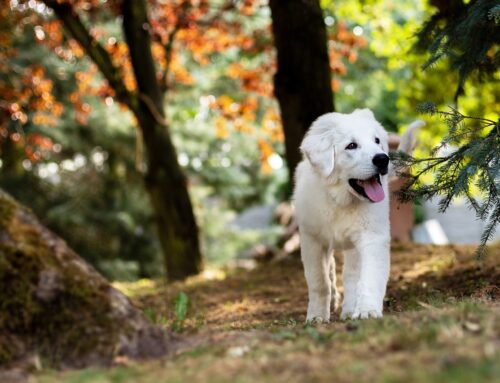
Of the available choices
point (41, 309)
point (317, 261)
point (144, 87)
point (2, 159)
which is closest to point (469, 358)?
point (41, 309)

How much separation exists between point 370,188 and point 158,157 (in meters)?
6.97

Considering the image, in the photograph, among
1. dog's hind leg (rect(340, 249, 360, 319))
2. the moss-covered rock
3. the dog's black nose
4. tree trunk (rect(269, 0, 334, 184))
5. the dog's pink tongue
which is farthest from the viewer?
tree trunk (rect(269, 0, 334, 184))

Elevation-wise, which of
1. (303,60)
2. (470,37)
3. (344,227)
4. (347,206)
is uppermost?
(303,60)

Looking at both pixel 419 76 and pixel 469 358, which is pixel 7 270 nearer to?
pixel 469 358

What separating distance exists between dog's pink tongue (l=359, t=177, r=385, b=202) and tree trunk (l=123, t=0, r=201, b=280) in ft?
22.5

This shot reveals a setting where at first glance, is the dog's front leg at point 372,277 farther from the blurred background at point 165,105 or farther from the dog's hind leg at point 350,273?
the blurred background at point 165,105

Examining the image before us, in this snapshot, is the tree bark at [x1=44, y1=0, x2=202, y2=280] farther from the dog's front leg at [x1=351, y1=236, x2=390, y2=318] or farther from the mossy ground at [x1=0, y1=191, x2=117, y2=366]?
the mossy ground at [x1=0, y1=191, x2=117, y2=366]

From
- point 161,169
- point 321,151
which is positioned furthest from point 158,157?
point 321,151

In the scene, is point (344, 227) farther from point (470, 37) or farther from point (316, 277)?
point (470, 37)

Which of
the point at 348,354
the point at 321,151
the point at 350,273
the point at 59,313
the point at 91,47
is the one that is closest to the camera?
the point at 348,354

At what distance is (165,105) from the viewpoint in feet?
44.3

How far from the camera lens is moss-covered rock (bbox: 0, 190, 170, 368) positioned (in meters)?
3.73

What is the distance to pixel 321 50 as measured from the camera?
8.65 metres

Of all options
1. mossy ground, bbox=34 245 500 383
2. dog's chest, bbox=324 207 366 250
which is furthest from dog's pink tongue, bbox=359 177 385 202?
mossy ground, bbox=34 245 500 383
